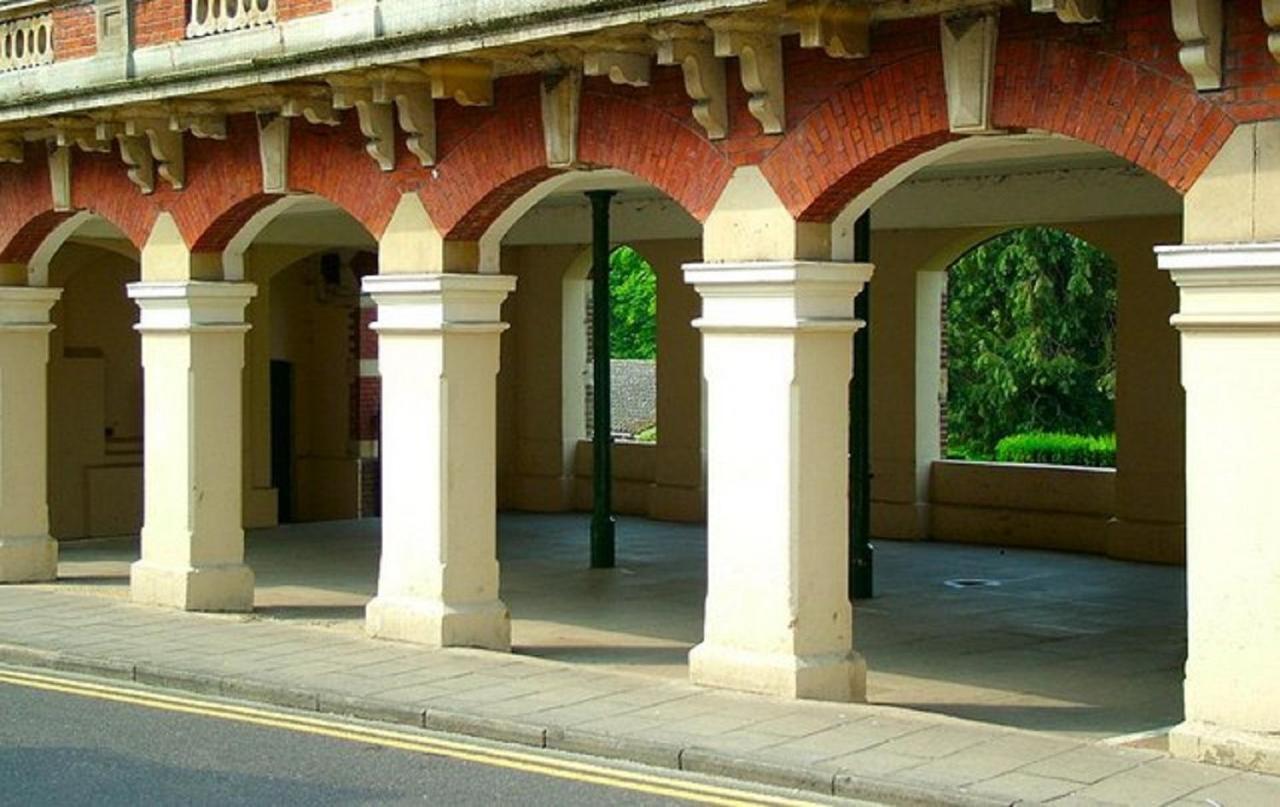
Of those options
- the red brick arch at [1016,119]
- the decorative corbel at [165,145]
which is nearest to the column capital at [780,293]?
the red brick arch at [1016,119]

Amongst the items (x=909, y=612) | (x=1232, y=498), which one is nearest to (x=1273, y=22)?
(x=1232, y=498)

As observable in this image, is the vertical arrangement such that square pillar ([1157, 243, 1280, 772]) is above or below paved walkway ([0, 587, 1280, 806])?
above

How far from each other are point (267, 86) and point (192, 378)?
9.69 feet

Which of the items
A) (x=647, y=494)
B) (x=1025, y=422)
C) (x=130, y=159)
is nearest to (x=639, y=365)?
(x=1025, y=422)

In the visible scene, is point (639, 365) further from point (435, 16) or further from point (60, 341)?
point (435, 16)

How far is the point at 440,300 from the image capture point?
1460 cm

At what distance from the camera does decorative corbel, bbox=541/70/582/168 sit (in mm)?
13641

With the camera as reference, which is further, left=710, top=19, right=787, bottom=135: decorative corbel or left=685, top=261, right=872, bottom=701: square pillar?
left=685, top=261, right=872, bottom=701: square pillar

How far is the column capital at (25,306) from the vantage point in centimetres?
1903

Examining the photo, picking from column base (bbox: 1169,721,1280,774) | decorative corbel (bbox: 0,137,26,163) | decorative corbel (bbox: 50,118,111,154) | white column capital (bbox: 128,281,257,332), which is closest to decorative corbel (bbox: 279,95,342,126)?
white column capital (bbox: 128,281,257,332)

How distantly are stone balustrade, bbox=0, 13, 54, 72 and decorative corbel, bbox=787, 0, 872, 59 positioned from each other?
9.18m

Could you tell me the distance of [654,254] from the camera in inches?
982

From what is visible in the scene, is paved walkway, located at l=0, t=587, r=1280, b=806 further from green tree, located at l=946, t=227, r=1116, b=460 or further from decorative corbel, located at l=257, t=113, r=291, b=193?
green tree, located at l=946, t=227, r=1116, b=460

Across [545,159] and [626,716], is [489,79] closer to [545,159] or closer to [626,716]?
[545,159]
